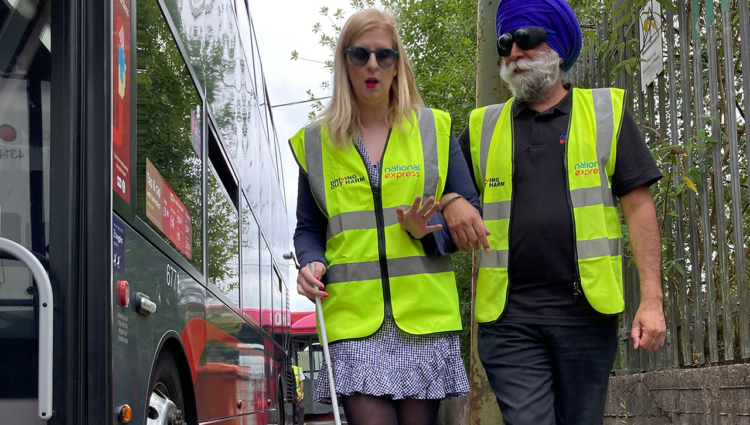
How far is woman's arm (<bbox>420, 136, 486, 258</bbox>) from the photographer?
9.52 ft

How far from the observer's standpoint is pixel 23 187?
2727 mm

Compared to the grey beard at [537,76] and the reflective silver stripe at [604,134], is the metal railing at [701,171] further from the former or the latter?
the grey beard at [537,76]

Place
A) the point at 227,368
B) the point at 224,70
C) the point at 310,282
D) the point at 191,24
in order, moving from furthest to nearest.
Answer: the point at 224,70, the point at 227,368, the point at 191,24, the point at 310,282

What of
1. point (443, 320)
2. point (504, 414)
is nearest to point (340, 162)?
Result: point (443, 320)

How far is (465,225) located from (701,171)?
91.2 inches

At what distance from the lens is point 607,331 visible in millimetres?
3072

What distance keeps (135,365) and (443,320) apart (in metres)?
1.13

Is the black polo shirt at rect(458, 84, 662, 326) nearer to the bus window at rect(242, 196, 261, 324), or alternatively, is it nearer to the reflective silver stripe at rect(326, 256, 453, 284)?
the reflective silver stripe at rect(326, 256, 453, 284)

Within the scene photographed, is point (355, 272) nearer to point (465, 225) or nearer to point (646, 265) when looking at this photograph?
point (465, 225)

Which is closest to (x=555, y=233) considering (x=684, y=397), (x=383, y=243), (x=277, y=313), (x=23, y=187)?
A: (x=383, y=243)

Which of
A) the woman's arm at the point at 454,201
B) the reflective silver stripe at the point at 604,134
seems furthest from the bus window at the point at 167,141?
the reflective silver stripe at the point at 604,134

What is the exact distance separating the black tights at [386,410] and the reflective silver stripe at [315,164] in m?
0.65

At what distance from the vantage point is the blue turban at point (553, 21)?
323cm

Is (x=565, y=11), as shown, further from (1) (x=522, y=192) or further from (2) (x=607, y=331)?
(2) (x=607, y=331)
